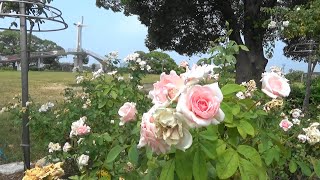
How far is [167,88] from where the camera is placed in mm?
942

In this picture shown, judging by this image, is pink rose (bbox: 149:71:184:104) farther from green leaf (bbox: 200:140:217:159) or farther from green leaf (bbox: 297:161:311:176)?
green leaf (bbox: 297:161:311:176)

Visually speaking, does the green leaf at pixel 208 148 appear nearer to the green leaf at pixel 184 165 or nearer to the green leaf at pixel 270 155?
the green leaf at pixel 184 165

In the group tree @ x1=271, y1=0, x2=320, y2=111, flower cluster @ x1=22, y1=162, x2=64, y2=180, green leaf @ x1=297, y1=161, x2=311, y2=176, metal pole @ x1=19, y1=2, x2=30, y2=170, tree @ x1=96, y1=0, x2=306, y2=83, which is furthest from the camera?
tree @ x1=96, y1=0, x2=306, y2=83

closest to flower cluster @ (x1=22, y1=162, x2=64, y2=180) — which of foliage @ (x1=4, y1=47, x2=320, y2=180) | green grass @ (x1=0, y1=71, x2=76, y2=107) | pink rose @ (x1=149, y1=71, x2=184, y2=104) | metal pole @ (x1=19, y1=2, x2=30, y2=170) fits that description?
foliage @ (x1=4, y1=47, x2=320, y2=180)

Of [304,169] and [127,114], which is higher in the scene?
[127,114]

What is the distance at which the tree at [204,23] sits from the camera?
405 inches

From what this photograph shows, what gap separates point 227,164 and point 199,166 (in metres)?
0.11

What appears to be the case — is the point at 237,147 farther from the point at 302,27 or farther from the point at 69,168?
the point at 302,27

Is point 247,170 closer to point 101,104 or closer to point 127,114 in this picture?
point 127,114

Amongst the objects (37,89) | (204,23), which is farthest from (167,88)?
(37,89)

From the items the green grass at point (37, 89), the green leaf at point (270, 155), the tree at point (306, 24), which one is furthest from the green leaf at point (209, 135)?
the tree at point (306, 24)

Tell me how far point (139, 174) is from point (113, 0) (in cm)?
1080

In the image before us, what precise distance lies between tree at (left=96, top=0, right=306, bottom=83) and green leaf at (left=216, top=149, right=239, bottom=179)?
9.05 m

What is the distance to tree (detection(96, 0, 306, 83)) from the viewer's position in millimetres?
10289
